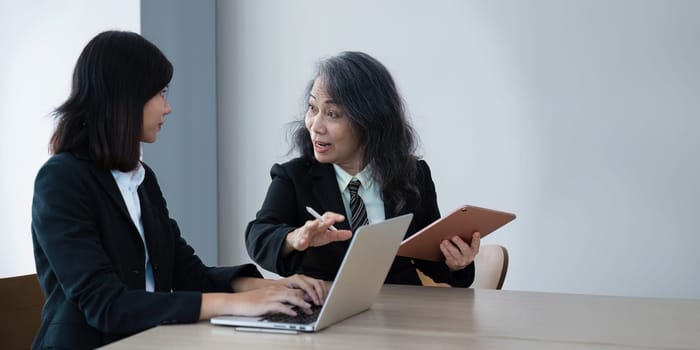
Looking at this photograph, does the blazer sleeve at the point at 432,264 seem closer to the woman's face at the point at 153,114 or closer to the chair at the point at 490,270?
the chair at the point at 490,270

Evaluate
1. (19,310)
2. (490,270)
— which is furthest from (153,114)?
(490,270)

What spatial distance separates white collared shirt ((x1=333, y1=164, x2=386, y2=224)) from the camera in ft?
8.38

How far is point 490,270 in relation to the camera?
280 centimetres

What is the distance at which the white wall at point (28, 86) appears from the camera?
371 cm

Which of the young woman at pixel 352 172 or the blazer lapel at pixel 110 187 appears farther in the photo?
the young woman at pixel 352 172

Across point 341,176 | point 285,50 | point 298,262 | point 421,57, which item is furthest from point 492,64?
point 298,262

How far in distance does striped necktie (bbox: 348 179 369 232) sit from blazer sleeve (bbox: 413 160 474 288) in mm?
212

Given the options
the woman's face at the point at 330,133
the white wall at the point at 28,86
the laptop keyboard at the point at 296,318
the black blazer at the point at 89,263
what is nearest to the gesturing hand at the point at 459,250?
the woman's face at the point at 330,133

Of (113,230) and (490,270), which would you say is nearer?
(113,230)

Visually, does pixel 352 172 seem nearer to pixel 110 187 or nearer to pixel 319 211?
pixel 319 211

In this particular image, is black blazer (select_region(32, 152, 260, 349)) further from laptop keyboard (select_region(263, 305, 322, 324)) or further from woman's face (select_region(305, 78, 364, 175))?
woman's face (select_region(305, 78, 364, 175))

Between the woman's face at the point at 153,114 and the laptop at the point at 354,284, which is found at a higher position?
the woman's face at the point at 153,114

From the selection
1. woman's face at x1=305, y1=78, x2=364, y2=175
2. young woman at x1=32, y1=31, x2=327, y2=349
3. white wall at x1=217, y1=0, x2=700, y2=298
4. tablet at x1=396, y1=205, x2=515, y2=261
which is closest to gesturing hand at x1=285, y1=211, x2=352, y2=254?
young woman at x1=32, y1=31, x2=327, y2=349

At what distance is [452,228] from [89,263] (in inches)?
36.3
